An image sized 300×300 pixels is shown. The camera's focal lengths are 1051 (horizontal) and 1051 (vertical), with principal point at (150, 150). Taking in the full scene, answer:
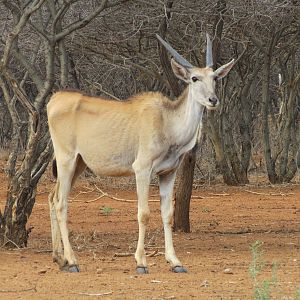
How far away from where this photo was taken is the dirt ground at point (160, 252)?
374 inches

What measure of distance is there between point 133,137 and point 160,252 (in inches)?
85.7

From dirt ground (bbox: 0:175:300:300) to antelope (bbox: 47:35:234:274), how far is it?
544 mm

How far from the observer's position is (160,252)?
12930 millimetres

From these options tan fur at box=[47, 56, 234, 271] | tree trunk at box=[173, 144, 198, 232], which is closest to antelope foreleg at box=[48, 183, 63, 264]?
tan fur at box=[47, 56, 234, 271]

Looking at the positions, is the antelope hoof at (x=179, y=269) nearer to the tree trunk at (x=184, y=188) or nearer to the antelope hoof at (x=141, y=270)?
the antelope hoof at (x=141, y=270)

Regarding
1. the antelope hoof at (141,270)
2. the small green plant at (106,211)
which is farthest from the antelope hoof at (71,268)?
the small green plant at (106,211)

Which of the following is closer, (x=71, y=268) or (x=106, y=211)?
(x=71, y=268)

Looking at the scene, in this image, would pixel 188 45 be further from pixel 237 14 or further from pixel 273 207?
pixel 237 14

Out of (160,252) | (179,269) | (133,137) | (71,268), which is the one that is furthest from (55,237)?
(160,252)

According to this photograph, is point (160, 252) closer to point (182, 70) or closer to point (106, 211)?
point (182, 70)

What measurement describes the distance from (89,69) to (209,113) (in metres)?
4.68

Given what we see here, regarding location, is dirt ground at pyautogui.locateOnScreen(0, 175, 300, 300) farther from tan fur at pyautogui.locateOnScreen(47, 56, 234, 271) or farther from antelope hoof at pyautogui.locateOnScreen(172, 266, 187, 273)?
tan fur at pyautogui.locateOnScreen(47, 56, 234, 271)

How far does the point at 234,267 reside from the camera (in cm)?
1133

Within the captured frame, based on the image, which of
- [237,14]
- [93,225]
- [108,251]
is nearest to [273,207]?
[93,225]
